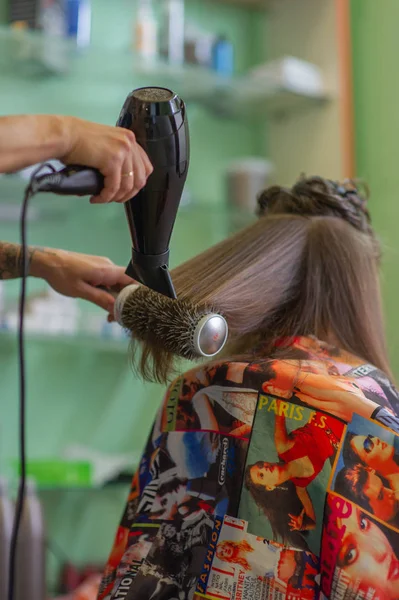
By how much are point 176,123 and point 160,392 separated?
6.82ft

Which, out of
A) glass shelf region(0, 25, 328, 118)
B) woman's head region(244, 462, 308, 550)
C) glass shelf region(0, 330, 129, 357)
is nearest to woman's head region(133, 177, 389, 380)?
woman's head region(244, 462, 308, 550)

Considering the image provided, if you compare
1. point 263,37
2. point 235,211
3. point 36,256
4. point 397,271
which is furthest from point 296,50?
point 36,256

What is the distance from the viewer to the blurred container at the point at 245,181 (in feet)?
9.68

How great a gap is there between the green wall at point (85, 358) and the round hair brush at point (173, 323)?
145 centimetres

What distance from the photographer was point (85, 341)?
2779 mm

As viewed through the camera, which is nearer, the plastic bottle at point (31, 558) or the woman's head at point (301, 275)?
the woman's head at point (301, 275)

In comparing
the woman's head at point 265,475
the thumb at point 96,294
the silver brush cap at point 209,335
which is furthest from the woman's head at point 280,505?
the thumb at point 96,294

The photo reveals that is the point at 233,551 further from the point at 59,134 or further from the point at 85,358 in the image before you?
the point at 85,358

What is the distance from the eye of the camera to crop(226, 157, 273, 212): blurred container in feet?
9.68

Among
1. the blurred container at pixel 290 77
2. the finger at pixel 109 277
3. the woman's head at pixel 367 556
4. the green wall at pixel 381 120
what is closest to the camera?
the woman's head at pixel 367 556

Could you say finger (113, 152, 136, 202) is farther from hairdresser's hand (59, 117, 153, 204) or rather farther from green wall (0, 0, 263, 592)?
→ green wall (0, 0, 263, 592)

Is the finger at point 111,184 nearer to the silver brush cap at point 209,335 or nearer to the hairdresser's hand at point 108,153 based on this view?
the hairdresser's hand at point 108,153

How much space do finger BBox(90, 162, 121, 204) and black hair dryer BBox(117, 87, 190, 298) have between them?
46mm

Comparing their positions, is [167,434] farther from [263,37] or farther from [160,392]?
[263,37]
